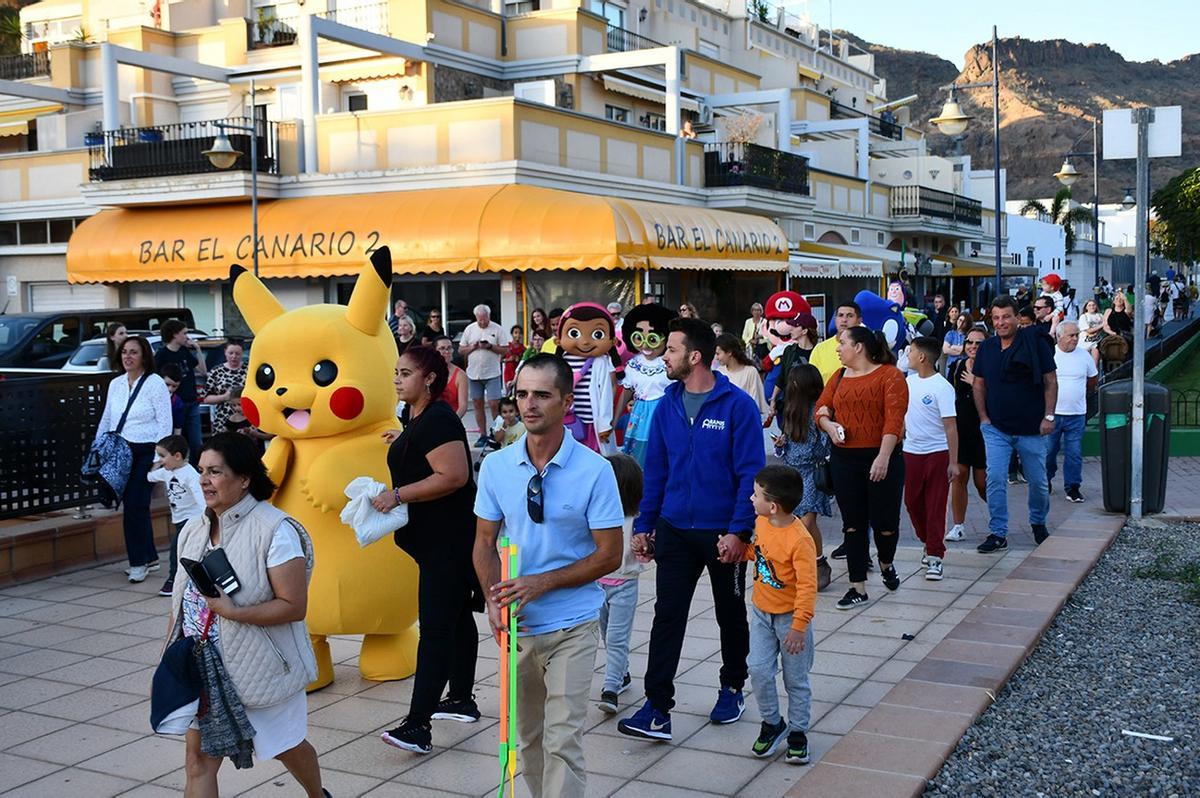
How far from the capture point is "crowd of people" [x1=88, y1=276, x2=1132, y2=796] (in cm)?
445

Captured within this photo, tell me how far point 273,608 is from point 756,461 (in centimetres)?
238

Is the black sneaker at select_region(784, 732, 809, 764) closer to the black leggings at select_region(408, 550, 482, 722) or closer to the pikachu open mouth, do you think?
the black leggings at select_region(408, 550, 482, 722)

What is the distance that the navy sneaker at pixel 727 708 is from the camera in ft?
19.8

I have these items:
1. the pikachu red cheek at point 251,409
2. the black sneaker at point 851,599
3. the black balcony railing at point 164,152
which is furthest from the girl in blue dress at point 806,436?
the black balcony railing at point 164,152

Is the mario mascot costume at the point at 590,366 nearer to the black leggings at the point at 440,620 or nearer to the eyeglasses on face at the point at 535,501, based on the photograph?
the black leggings at the point at 440,620

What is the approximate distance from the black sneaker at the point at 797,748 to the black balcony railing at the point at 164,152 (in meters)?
20.6

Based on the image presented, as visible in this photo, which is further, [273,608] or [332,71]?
[332,71]

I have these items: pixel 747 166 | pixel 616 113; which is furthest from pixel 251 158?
pixel 747 166

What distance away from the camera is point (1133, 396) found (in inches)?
412

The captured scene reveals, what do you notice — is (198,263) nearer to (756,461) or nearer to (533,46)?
(533,46)

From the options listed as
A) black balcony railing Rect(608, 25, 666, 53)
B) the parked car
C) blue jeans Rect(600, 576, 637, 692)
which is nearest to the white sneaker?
blue jeans Rect(600, 576, 637, 692)

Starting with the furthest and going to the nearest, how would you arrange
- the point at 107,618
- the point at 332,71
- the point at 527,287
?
the point at 332,71, the point at 527,287, the point at 107,618

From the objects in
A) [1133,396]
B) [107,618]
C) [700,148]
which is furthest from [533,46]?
[107,618]

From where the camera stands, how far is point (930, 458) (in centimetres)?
906
